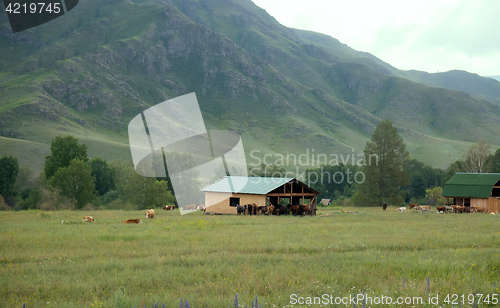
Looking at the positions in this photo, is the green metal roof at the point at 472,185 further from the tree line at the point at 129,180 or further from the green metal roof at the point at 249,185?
the green metal roof at the point at 249,185

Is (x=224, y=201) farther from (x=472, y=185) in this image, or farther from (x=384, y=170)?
(x=384, y=170)

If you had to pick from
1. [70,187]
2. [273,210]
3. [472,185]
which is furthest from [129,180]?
[472,185]

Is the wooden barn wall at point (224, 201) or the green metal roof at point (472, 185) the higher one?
the green metal roof at point (472, 185)

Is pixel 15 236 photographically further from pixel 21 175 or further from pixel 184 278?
pixel 21 175

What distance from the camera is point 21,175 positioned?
3462 inches

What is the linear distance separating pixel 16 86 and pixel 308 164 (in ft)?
453

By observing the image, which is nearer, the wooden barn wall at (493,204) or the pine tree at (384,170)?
the wooden barn wall at (493,204)

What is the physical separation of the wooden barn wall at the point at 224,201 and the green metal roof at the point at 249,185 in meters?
0.60

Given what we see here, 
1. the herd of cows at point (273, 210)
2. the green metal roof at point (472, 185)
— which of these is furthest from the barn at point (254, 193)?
the green metal roof at point (472, 185)

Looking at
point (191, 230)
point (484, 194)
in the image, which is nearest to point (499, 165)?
point (484, 194)

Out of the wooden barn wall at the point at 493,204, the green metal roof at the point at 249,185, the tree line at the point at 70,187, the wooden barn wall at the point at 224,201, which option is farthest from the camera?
the tree line at the point at 70,187

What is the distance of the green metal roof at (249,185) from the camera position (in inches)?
1511

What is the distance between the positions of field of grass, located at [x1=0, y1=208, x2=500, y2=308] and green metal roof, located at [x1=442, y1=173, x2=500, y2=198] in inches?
1070

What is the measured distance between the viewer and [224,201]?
1582 inches
